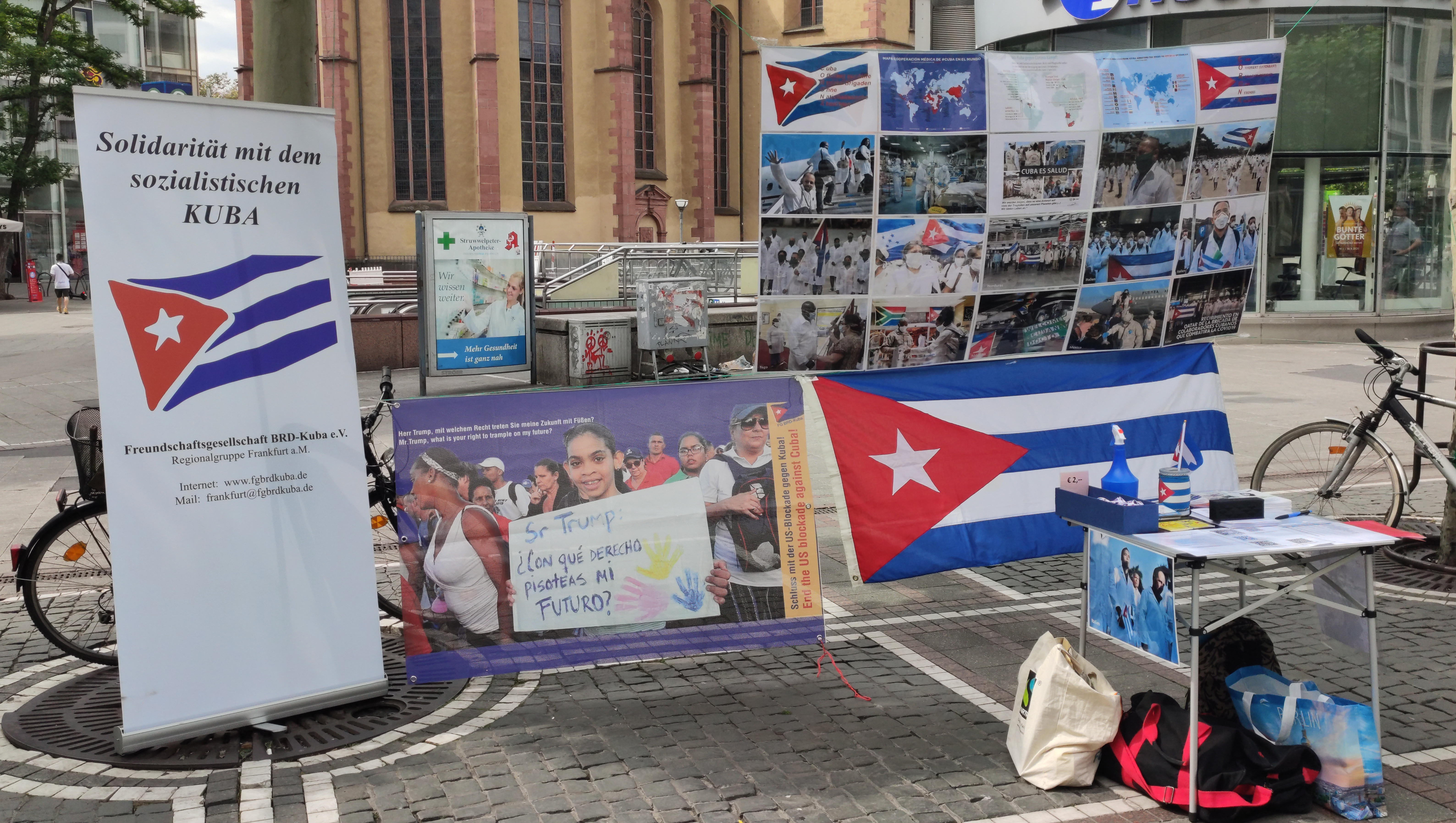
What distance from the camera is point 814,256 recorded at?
609cm

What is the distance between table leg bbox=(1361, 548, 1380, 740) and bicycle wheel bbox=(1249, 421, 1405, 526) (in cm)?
294

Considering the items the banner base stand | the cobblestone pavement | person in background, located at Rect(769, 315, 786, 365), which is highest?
person in background, located at Rect(769, 315, 786, 365)

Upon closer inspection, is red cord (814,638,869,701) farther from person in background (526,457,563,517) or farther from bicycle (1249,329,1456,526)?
bicycle (1249,329,1456,526)

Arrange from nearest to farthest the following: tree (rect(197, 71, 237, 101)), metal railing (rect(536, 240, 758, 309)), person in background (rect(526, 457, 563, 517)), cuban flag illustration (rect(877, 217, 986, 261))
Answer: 1. person in background (rect(526, 457, 563, 517))
2. cuban flag illustration (rect(877, 217, 986, 261))
3. metal railing (rect(536, 240, 758, 309))
4. tree (rect(197, 71, 237, 101))

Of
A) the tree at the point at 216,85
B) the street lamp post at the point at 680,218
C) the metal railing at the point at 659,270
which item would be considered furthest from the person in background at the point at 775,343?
the tree at the point at 216,85

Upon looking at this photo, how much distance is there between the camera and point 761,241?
5.89 metres

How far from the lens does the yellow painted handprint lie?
5.45 m

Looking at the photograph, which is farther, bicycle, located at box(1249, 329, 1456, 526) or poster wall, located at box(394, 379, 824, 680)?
bicycle, located at box(1249, 329, 1456, 526)

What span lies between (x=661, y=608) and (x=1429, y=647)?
3.71 m

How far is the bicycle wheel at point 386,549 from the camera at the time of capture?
5.88 m

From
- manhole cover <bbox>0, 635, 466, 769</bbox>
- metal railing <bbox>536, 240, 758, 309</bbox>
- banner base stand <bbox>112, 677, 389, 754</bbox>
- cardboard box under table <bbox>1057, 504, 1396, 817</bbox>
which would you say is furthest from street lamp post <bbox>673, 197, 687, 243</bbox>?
cardboard box under table <bbox>1057, 504, 1396, 817</bbox>

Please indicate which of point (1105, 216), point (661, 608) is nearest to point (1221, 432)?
point (1105, 216)

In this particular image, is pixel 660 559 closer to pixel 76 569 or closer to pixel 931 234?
pixel 931 234

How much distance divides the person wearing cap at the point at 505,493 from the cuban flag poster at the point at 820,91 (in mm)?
2017
